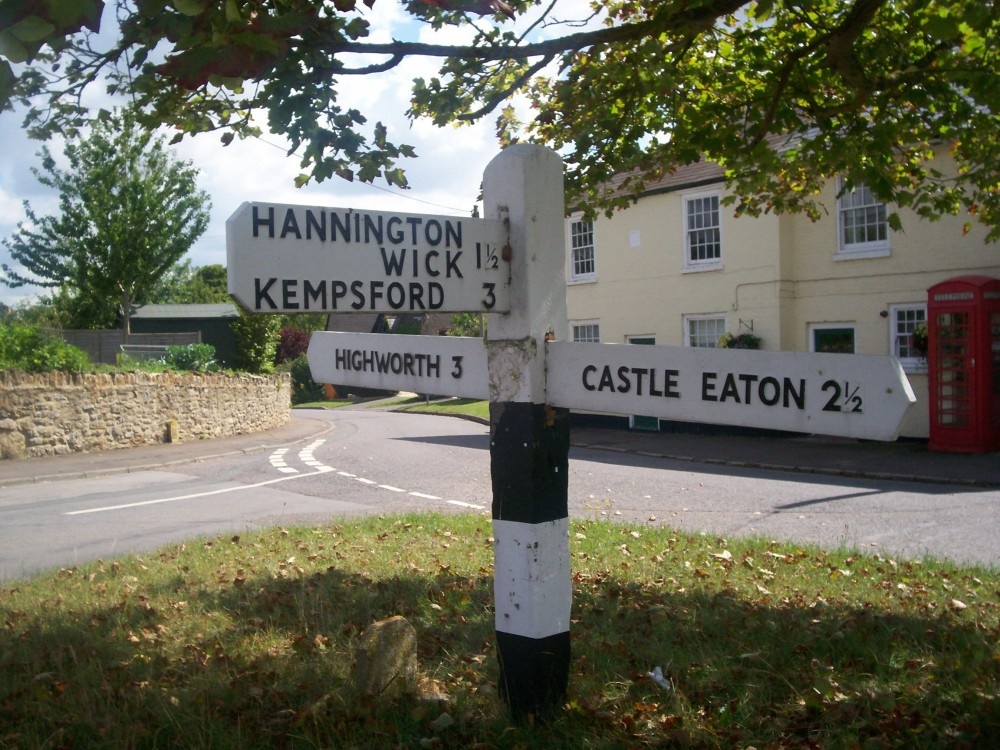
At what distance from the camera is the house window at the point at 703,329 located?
887 inches

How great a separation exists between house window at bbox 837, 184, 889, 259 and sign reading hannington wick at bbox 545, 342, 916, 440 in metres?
17.2

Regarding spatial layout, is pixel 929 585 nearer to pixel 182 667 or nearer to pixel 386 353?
pixel 386 353

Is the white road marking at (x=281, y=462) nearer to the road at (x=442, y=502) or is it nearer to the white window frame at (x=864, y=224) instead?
the road at (x=442, y=502)

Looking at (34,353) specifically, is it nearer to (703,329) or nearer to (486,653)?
(703,329)

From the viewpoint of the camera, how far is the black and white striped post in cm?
365

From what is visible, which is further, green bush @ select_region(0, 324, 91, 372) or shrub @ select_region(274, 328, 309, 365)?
shrub @ select_region(274, 328, 309, 365)

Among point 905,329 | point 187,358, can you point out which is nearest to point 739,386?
point 905,329

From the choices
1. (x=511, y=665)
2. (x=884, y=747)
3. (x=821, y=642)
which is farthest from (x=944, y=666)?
(x=511, y=665)

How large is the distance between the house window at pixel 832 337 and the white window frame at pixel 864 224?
1.50m

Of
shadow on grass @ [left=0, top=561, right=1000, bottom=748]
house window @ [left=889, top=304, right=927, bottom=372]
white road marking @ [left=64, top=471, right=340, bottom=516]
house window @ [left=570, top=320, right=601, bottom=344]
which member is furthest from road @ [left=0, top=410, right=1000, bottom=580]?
house window @ [left=570, top=320, right=601, bottom=344]

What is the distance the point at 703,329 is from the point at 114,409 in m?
14.0

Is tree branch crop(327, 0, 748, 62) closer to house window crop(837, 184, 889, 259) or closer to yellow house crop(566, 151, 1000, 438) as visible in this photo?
yellow house crop(566, 151, 1000, 438)

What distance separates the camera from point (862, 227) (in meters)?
19.6

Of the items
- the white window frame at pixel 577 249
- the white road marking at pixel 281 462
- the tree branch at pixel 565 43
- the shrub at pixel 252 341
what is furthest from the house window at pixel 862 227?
the shrub at pixel 252 341
